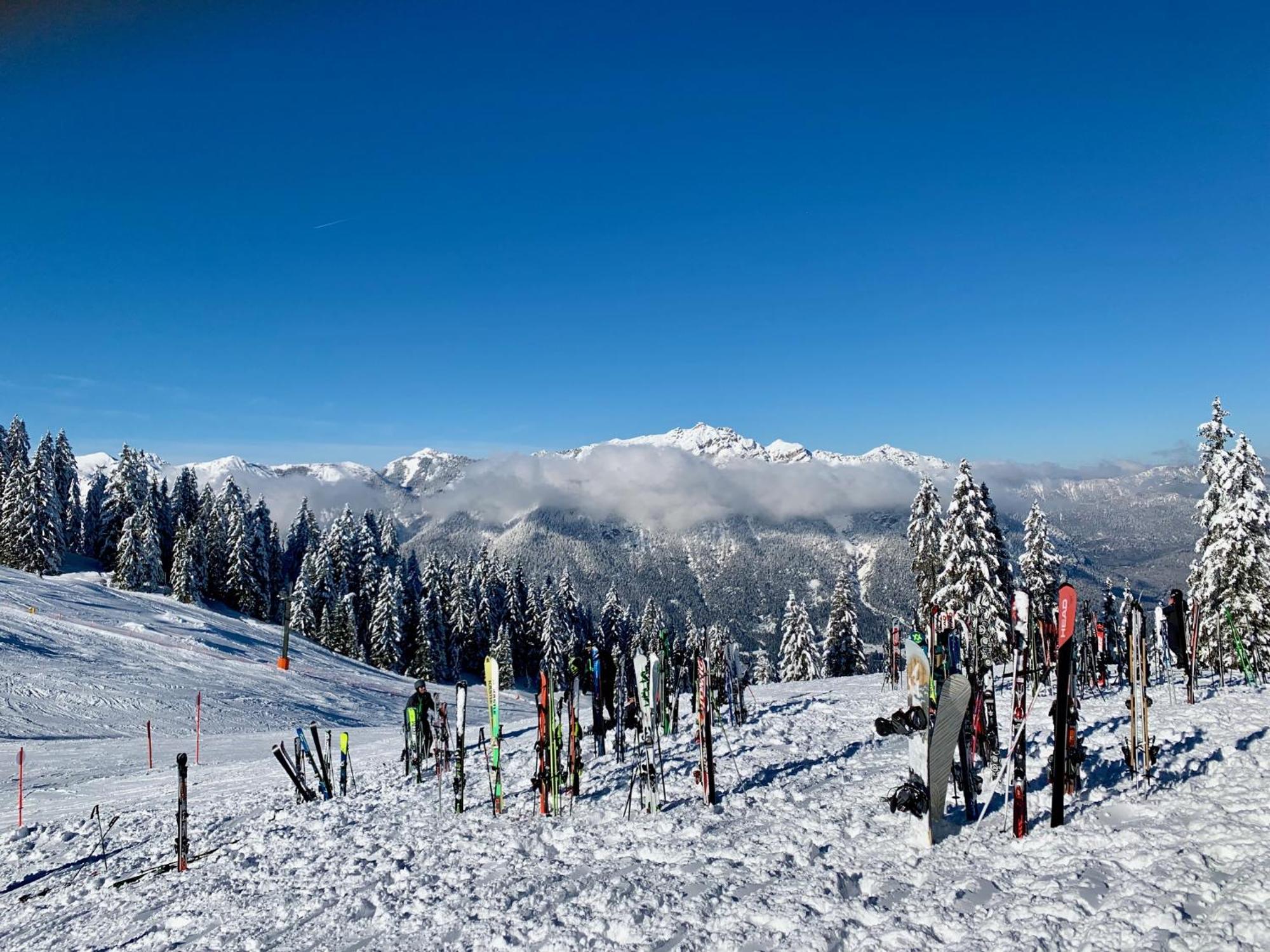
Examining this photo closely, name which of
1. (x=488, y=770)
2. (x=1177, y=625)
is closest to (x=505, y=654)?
(x=488, y=770)

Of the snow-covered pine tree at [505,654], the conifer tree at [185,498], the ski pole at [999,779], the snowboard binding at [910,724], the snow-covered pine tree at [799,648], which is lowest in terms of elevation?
the snow-covered pine tree at [505,654]

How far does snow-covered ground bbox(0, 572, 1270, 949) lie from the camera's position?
244 inches

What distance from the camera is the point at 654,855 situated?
846 centimetres

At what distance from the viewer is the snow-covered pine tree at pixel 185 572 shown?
5966cm

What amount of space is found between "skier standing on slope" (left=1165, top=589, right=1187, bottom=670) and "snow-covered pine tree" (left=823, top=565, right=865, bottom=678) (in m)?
31.8

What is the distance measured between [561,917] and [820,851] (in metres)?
2.90

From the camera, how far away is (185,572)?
5975cm

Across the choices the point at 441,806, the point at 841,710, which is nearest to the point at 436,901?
the point at 441,806

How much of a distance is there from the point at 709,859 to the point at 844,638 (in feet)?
148

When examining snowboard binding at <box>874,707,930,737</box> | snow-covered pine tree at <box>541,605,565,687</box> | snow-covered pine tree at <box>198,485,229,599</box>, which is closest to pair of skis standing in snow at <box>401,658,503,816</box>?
snowboard binding at <box>874,707,930,737</box>

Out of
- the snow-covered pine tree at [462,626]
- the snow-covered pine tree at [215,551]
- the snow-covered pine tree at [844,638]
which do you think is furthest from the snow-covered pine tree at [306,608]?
the snow-covered pine tree at [844,638]

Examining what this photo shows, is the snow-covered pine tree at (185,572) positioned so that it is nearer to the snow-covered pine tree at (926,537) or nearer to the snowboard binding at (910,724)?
the snow-covered pine tree at (926,537)

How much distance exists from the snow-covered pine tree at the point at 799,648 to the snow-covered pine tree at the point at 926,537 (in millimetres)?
12724

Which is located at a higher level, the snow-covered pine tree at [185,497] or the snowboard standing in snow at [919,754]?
the snow-covered pine tree at [185,497]
